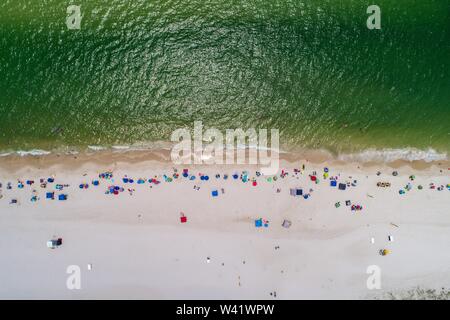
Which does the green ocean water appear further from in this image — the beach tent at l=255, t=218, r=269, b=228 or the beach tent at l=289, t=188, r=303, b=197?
the beach tent at l=255, t=218, r=269, b=228

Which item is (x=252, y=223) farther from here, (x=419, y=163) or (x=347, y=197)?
(x=419, y=163)

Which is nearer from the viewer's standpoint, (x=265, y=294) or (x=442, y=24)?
(x=265, y=294)

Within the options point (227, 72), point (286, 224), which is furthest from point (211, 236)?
point (227, 72)

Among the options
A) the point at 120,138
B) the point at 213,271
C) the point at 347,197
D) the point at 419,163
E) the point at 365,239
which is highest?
the point at 120,138

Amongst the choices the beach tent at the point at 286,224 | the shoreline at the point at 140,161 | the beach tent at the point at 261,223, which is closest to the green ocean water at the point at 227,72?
the shoreline at the point at 140,161

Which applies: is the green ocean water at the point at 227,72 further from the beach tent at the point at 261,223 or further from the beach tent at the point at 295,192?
the beach tent at the point at 261,223
